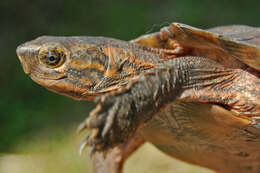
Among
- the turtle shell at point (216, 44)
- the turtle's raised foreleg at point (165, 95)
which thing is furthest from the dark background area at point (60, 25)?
the turtle's raised foreleg at point (165, 95)

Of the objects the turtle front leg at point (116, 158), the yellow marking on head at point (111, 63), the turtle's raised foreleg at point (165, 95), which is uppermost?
the yellow marking on head at point (111, 63)

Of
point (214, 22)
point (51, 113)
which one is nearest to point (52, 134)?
point (51, 113)

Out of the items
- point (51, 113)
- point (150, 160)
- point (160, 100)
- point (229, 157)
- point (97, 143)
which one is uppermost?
point (160, 100)

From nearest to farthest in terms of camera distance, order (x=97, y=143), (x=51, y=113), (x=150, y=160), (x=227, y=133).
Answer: (x=97, y=143)
(x=227, y=133)
(x=150, y=160)
(x=51, y=113)

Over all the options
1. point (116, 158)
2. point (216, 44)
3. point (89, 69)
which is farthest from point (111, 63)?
point (116, 158)

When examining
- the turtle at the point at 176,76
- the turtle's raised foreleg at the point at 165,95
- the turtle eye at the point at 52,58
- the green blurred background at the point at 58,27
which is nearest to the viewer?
the turtle's raised foreleg at the point at 165,95

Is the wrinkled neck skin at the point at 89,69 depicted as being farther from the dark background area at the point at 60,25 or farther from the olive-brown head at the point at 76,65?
the dark background area at the point at 60,25

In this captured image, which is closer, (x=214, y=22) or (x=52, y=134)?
(x=52, y=134)

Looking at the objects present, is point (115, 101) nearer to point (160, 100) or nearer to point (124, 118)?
point (124, 118)

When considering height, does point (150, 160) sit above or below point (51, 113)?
below
